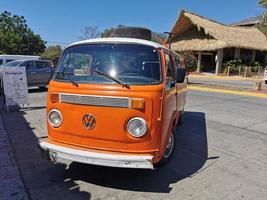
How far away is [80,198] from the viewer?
346 cm

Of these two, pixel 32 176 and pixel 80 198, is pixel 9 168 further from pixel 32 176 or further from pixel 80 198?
pixel 80 198

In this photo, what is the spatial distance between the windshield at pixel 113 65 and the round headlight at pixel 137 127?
541 millimetres

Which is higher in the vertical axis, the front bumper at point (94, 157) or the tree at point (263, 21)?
the tree at point (263, 21)

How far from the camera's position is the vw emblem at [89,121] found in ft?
11.8

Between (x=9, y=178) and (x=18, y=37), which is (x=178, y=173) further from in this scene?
(x=18, y=37)

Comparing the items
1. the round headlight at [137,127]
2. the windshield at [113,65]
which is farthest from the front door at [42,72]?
the round headlight at [137,127]

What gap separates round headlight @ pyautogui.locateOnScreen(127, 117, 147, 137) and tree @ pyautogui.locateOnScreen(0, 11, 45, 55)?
45.6 meters

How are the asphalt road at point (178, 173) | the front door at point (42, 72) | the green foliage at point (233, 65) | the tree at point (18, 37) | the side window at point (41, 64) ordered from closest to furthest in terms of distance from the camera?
the asphalt road at point (178, 173) → the front door at point (42, 72) → the side window at point (41, 64) → the green foliage at point (233, 65) → the tree at point (18, 37)

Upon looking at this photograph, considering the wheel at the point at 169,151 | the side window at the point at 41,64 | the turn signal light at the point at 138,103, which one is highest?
the side window at the point at 41,64

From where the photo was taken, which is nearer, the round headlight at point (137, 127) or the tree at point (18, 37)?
the round headlight at point (137, 127)

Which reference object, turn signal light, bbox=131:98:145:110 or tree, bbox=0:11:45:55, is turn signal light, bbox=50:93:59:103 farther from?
tree, bbox=0:11:45:55

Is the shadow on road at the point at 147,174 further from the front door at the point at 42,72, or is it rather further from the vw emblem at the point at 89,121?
the front door at the point at 42,72

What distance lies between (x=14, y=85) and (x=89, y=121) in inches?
243

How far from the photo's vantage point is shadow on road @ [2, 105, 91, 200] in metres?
3.55
